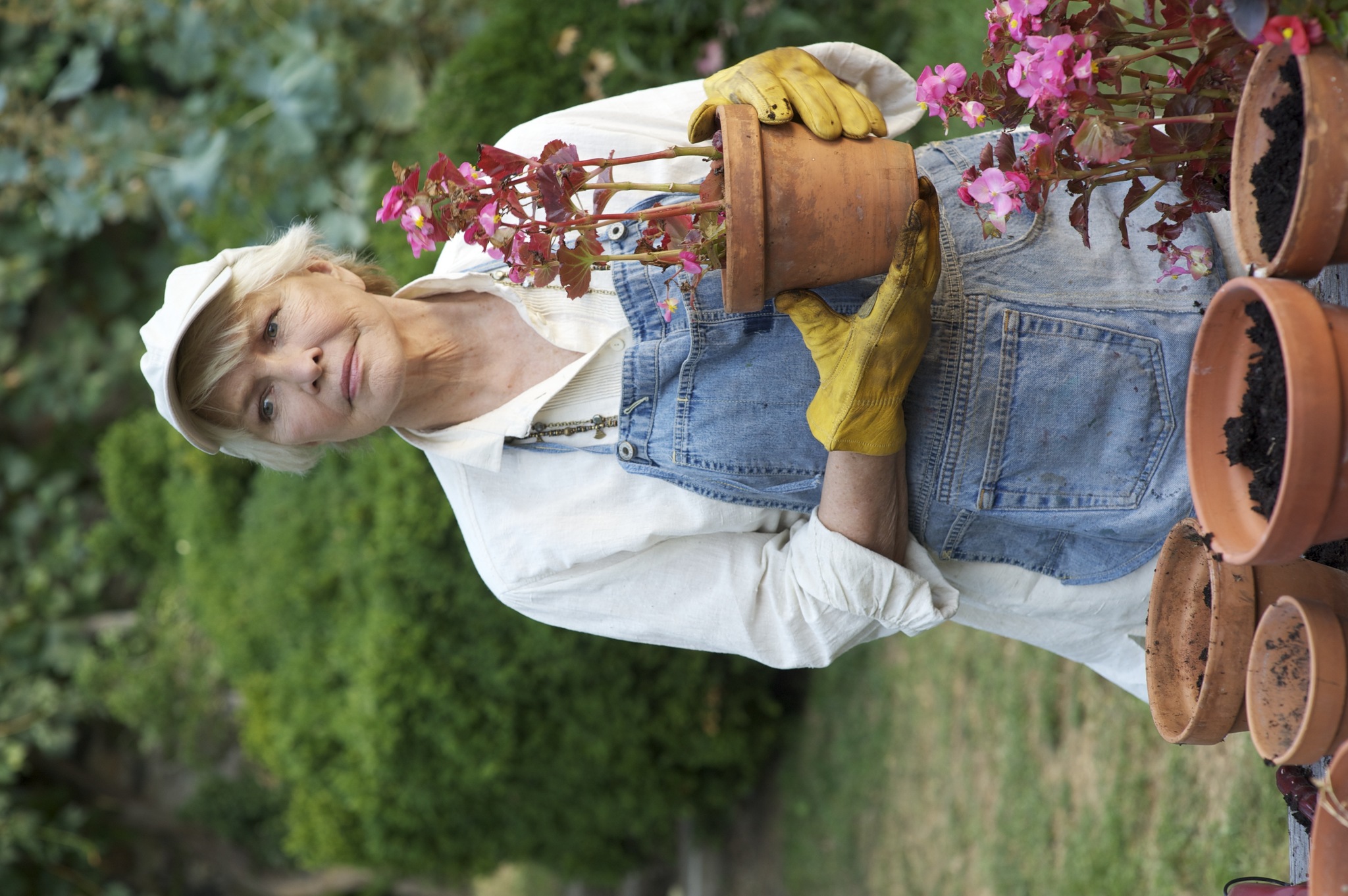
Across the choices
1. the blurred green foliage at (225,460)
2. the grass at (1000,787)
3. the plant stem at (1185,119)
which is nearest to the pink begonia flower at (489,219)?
the plant stem at (1185,119)

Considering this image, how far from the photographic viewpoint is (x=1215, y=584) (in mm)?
1168

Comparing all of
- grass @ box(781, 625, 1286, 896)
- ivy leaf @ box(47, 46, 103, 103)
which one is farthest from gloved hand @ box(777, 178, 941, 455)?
ivy leaf @ box(47, 46, 103, 103)

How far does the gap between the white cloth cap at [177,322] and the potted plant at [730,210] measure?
55 cm

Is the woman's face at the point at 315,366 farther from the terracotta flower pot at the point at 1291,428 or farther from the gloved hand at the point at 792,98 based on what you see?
the terracotta flower pot at the point at 1291,428

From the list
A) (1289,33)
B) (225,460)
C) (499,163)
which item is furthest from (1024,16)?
(225,460)

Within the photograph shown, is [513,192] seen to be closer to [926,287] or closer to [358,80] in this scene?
[926,287]

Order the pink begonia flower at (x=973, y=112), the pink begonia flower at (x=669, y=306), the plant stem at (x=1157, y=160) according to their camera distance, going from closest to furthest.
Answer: the plant stem at (x=1157, y=160) < the pink begonia flower at (x=973, y=112) < the pink begonia flower at (x=669, y=306)

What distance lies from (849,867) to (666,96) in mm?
4174

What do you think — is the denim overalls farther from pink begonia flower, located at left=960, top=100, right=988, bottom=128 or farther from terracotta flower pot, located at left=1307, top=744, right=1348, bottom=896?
terracotta flower pot, located at left=1307, top=744, right=1348, bottom=896

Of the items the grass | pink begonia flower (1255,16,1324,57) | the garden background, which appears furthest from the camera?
the garden background

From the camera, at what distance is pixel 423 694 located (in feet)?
13.4

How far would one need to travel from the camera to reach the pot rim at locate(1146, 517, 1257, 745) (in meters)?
1.16

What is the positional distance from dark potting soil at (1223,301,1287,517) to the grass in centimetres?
162

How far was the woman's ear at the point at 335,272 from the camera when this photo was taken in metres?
1.83
